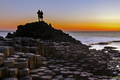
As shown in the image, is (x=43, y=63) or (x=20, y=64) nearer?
(x=20, y=64)

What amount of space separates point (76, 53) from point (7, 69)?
7557 mm

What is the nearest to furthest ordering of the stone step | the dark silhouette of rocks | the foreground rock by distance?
the foreground rock, the stone step, the dark silhouette of rocks

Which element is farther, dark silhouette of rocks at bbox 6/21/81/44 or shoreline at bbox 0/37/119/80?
dark silhouette of rocks at bbox 6/21/81/44

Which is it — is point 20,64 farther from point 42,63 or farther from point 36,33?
point 36,33

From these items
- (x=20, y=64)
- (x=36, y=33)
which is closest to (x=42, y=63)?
(x=20, y=64)

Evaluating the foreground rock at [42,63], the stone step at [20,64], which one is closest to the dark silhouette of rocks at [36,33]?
the foreground rock at [42,63]

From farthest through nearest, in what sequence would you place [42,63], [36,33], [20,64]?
[36,33] < [42,63] < [20,64]

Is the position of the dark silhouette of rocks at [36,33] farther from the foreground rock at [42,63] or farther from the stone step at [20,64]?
the stone step at [20,64]

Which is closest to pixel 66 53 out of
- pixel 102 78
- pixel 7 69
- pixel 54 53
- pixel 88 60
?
pixel 54 53

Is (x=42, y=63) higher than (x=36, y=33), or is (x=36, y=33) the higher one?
(x=36, y=33)

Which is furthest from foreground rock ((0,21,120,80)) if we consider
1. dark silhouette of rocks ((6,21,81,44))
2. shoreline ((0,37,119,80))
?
dark silhouette of rocks ((6,21,81,44))

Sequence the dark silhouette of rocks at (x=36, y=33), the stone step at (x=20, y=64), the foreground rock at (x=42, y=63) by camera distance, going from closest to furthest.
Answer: the foreground rock at (x=42, y=63), the stone step at (x=20, y=64), the dark silhouette of rocks at (x=36, y=33)

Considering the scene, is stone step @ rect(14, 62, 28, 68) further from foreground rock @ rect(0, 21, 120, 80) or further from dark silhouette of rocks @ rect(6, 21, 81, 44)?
dark silhouette of rocks @ rect(6, 21, 81, 44)

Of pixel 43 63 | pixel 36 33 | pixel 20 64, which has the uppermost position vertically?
pixel 36 33
